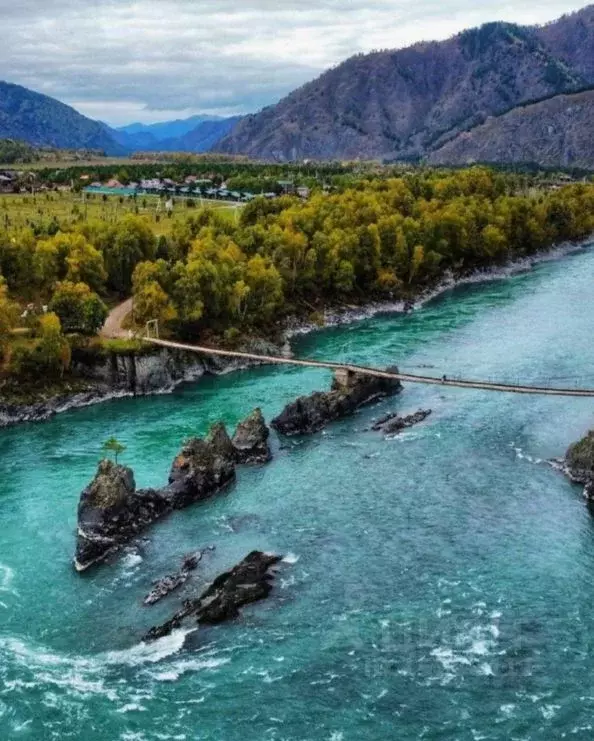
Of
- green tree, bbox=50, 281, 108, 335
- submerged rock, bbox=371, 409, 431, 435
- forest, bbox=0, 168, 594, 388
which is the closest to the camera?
submerged rock, bbox=371, 409, 431, 435

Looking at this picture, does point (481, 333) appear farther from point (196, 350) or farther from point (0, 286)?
point (0, 286)

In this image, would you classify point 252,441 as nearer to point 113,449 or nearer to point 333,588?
point 113,449

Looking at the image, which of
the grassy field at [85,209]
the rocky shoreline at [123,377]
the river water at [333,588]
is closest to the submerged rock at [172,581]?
the river water at [333,588]

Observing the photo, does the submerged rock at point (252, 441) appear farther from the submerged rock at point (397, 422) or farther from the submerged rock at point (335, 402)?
the submerged rock at point (397, 422)

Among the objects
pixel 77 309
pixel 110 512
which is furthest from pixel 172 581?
pixel 77 309

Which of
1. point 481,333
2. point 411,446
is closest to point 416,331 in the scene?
point 481,333

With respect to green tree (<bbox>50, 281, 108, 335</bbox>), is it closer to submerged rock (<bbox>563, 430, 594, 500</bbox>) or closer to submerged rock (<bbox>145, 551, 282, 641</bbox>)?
submerged rock (<bbox>145, 551, 282, 641</bbox>)

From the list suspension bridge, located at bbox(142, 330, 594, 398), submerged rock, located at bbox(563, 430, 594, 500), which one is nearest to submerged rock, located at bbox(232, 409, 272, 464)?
suspension bridge, located at bbox(142, 330, 594, 398)
